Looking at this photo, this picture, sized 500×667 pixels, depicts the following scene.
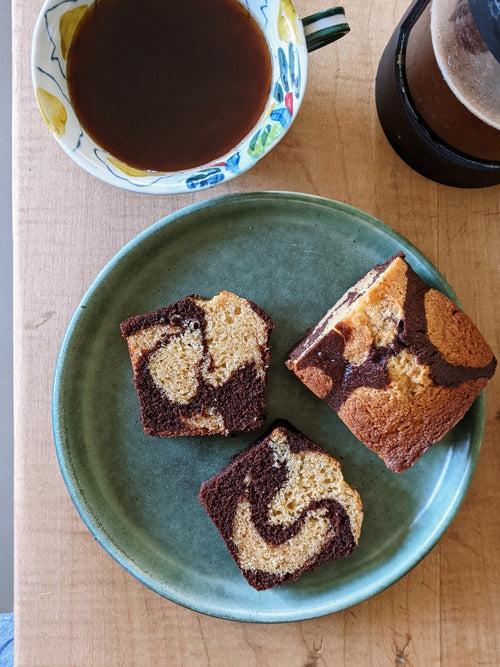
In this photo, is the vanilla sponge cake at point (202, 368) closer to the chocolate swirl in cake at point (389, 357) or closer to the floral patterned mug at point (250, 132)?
the chocolate swirl in cake at point (389, 357)

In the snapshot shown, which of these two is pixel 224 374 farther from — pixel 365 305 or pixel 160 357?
pixel 365 305

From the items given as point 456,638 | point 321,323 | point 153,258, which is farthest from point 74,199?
point 456,638

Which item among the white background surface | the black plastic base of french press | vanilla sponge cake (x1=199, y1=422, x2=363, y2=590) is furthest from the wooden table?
the white background surface

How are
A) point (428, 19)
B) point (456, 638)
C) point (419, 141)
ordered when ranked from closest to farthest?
point (428, 19) → point (419, 141) → point (456, 638)

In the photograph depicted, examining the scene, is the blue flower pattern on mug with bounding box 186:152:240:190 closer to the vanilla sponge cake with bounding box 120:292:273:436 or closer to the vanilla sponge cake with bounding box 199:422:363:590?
the vanilla sponge cake with bounding box 120:292:273:436

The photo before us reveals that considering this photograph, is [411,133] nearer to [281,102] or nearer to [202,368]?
[281,102]

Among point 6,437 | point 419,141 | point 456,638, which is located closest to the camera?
point 419,141

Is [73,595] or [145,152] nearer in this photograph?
[145,152]

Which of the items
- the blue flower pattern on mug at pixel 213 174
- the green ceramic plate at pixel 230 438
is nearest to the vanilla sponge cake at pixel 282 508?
the green ceramic plate at pixel 230 438
